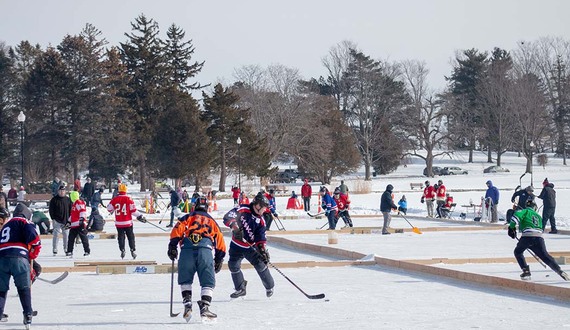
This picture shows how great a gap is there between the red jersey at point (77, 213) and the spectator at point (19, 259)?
9.68m

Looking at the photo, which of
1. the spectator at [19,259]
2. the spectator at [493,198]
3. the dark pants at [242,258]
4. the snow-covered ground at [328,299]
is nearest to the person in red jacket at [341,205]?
the spectator at [493,198]

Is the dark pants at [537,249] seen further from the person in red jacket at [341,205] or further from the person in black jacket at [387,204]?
the person in red jacket at [341,205]

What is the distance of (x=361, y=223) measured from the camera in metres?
33.4

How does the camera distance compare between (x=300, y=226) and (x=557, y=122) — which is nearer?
(x=300, y=226)

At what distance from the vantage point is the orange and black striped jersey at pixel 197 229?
10.5m

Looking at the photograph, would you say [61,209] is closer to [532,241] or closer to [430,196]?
[532,241]

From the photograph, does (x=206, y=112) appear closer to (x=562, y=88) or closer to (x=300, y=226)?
(x=300, y=226)

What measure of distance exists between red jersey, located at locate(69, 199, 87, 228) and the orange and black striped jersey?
31.0 ft

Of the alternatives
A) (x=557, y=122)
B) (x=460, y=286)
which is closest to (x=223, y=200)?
(x=460, y=286)

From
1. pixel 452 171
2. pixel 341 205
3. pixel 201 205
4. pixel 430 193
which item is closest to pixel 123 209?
pixel 201 205

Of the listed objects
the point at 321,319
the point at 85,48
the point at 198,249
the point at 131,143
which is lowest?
the point at 321,319

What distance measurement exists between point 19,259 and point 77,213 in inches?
396

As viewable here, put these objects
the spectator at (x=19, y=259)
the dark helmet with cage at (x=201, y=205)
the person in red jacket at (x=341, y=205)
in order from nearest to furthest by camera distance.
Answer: the spectator at (x=19, y=259)
the dark helmet with cage at (x=201, y=205)
the person in red jacket at (x=341, y=205)

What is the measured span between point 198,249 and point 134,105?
193ft
